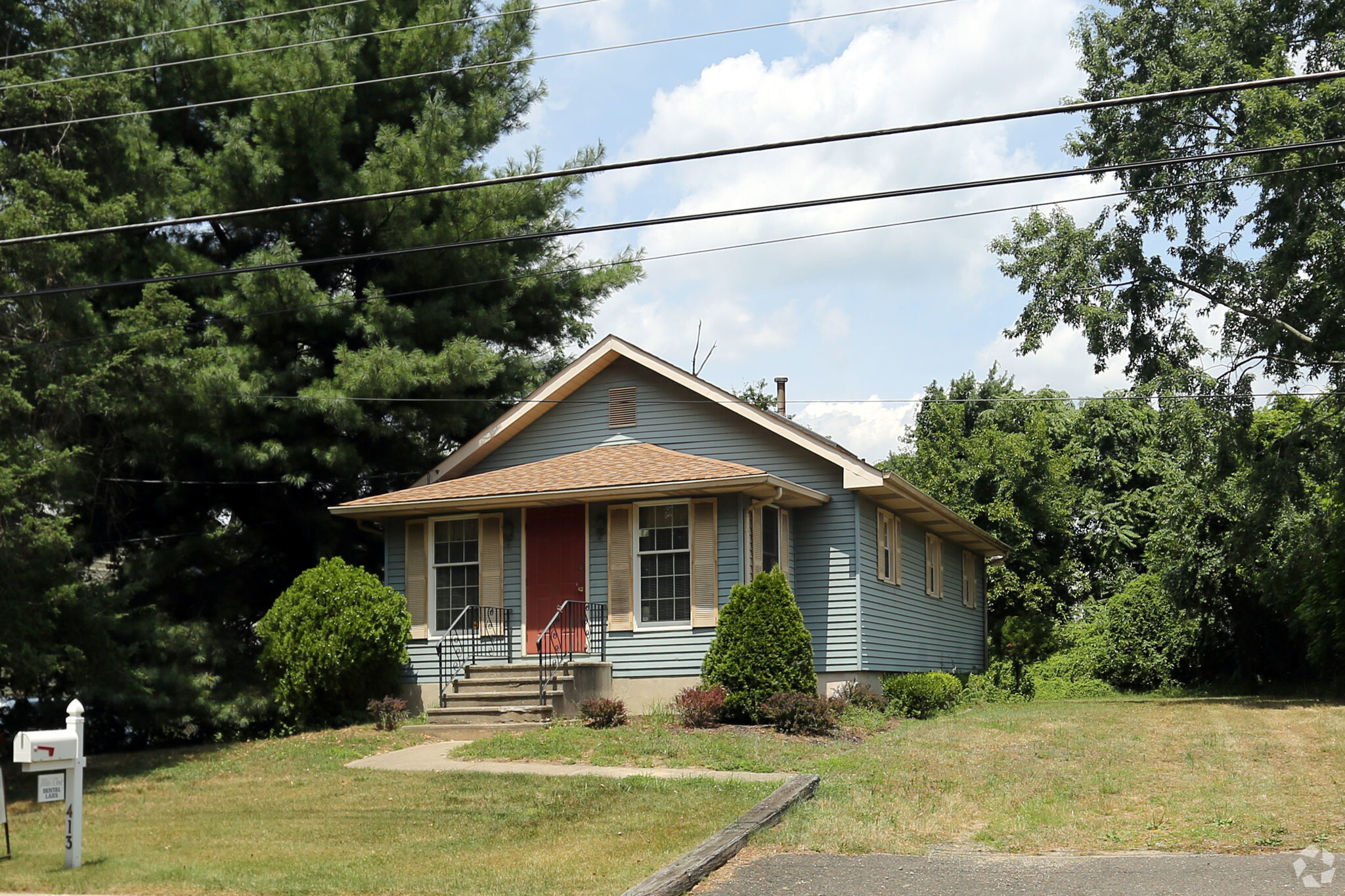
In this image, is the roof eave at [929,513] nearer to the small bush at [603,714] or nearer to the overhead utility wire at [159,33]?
the small bush at [603,714]

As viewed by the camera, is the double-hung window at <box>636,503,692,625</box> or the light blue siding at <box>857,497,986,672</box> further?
the light blue siding at <box>857,497,986,672</box>

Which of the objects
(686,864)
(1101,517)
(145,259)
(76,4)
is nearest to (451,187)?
(686,864)

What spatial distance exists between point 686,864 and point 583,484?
10878 mm

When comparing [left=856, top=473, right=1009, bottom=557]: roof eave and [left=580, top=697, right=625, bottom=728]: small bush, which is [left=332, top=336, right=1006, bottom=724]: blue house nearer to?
[left=856, top=473, right=1009, bottom=557]: roof eave

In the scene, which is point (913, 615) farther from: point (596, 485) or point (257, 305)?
point (257, 305)

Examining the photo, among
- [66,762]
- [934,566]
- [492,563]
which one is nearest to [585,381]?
[492,563]

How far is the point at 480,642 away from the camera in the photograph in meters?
19.3

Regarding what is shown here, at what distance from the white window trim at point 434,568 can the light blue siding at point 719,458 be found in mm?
1872

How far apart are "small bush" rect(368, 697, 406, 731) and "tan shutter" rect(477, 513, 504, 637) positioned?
242 cm

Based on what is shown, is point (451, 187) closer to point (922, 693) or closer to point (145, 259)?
point (922, 693)

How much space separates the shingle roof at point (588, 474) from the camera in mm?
18172

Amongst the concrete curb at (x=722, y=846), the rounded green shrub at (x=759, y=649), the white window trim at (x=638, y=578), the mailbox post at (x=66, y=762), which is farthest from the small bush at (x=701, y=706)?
the mailbox post at (x=66, y=762)

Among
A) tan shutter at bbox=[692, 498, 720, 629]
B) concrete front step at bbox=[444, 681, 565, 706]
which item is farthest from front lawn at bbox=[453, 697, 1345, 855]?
tan shutter at bbox=[692, 498, 720, 629]

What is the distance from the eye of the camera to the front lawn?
9219mm
